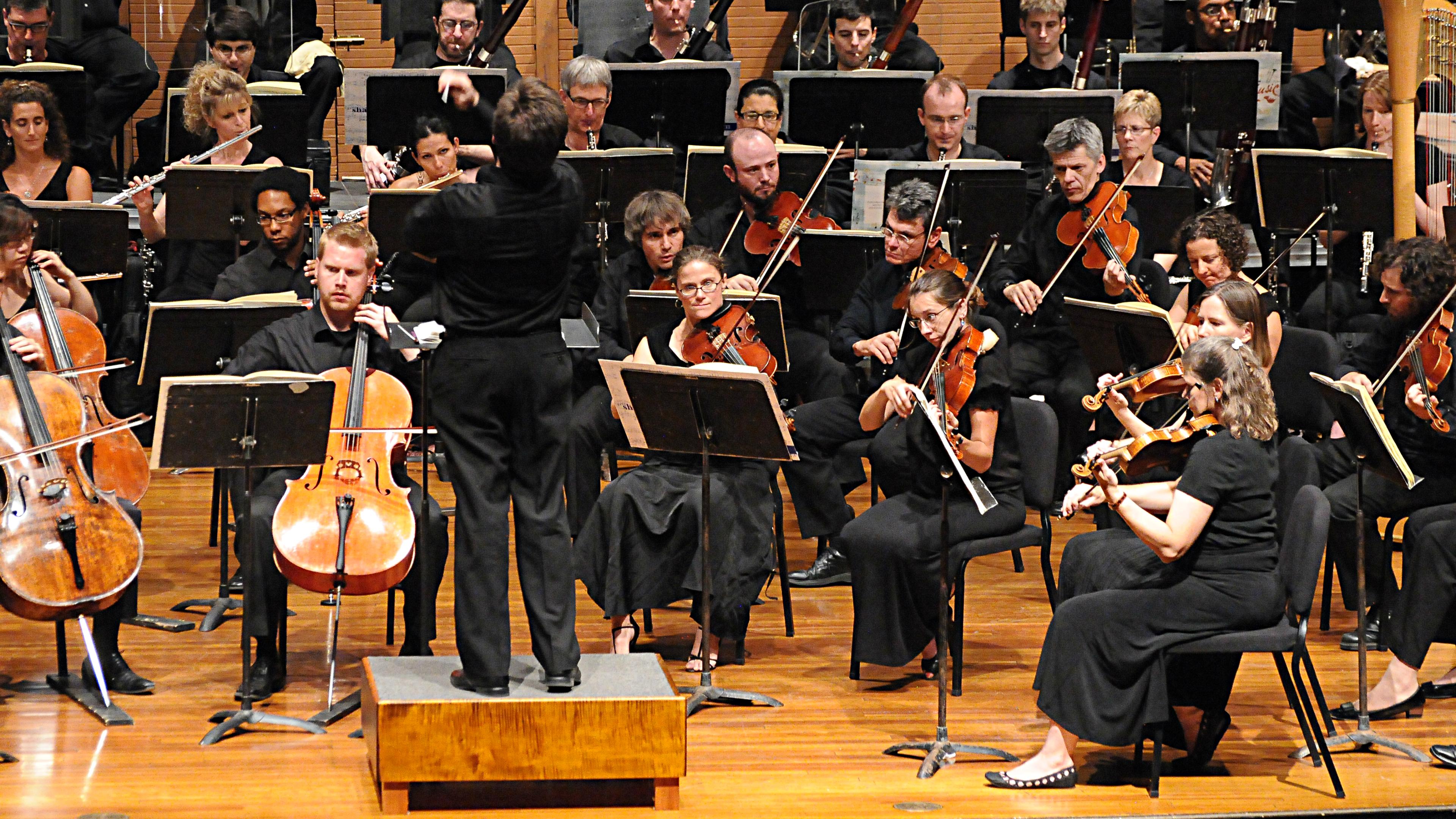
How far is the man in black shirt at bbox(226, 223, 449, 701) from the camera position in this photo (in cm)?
426

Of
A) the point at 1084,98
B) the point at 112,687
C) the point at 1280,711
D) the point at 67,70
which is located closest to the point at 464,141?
the point at 67,70

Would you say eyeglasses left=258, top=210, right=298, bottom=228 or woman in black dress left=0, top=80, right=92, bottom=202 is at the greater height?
woman in black dress left=0, top=80, right=92, bottom=202

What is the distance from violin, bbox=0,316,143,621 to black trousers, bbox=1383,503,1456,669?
3.18 metres

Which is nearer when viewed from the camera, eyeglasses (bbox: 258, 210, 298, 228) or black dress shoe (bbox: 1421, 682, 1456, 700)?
black dress shoe (bbox: 1421, 682, 1456, 700)

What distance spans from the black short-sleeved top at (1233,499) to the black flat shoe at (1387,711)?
2.34ft

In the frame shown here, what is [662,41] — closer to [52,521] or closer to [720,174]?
[720,174]

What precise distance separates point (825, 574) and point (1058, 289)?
1.32 m

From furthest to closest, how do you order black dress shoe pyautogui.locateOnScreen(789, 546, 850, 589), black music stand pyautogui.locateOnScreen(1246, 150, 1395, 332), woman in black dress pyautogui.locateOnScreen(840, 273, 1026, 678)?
black music stand pyautogui.locateOnScreen(1246, 150, 1395, 332), black dress shoe pyautogui.locateOnScreen(789, 546, 850, 589), woman in black dress pyautogui.locateOnScreen(840, 273, 1026, 678)

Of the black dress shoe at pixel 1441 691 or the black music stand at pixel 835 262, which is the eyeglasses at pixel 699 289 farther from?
the black dress shoe at pixel 1441 691

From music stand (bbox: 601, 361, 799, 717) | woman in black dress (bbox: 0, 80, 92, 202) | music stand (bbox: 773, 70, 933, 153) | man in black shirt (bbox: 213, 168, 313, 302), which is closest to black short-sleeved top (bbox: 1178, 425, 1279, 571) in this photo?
music stand (bbox: 601, 361, 799, 717)

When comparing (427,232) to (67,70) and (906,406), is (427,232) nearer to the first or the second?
(906,406)

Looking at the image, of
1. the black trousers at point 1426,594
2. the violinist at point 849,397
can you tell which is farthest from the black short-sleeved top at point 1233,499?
the violinist at point 849,397

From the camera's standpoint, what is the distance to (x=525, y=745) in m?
3.53

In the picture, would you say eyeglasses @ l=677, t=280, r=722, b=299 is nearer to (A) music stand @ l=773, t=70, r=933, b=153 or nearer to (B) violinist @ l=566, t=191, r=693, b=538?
(B) violinist @ l=566, t=191, r=693, b=538
